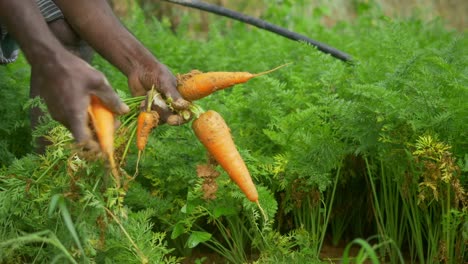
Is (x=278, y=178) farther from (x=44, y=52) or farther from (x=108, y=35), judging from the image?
(x=44, y=52)

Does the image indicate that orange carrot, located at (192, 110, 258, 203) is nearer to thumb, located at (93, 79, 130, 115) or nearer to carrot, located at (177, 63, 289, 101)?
carrot, located at (177, 63, 289, 101)

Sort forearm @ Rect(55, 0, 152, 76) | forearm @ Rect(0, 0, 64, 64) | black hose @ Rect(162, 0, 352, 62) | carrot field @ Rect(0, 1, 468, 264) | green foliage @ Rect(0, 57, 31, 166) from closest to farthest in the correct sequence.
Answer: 1. forearm @ Rect(0, 0, 64, 64)
2. carrot field @ Rect(0, 1, 468, 264)
3. forearm @ Rect(55, 0, 152, 76)
4. green foliage @ Rect(0, 57, 31, 166)
5. black hose @ Rect(162, 0, 352, 62)

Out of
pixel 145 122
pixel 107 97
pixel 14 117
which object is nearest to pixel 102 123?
pixel 107 97

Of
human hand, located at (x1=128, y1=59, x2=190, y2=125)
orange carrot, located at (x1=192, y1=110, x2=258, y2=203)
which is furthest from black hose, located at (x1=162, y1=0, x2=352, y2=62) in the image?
orange carrot, located at (x1=192, y1=110, x2=258, y2=203)

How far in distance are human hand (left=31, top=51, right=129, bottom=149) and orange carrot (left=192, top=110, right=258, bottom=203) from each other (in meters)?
0.58

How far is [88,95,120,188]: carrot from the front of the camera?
93.9 inches

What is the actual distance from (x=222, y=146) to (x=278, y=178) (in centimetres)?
41

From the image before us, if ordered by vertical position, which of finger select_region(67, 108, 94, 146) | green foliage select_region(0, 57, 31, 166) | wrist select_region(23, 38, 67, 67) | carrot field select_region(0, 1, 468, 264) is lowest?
green foliage select_region(0, 57, 31, 166)

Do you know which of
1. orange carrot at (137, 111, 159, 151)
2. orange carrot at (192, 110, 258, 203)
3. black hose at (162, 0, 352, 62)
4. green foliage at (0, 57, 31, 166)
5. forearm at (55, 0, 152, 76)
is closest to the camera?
orange carrot at (137, 111, 159, 151)

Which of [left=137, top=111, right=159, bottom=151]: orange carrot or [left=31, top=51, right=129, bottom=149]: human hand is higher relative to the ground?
[left=31, top=51, right=129, bottom=149]: human hand

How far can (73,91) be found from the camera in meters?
2.33

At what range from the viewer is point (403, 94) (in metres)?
3.23

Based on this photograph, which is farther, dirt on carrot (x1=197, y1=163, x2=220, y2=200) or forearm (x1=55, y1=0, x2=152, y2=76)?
forearm (x1=55, y1=0, x2=152, y2=76)

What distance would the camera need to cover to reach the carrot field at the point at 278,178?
2676 millimetres
